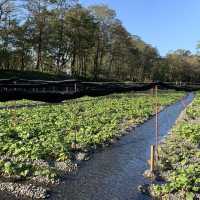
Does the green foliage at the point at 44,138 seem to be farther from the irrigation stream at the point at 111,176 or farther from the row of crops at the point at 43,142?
the irrigation stream at the point at 111,176

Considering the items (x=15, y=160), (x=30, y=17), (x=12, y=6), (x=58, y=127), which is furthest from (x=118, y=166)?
(x=30, y=17)

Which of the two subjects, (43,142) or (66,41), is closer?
(43,142)

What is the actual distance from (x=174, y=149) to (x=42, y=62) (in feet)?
249

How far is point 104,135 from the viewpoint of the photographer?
51.0ft

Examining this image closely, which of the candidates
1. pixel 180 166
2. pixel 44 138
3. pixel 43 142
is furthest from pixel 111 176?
pixel 44 138

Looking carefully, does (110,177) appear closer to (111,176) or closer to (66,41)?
(111,176)

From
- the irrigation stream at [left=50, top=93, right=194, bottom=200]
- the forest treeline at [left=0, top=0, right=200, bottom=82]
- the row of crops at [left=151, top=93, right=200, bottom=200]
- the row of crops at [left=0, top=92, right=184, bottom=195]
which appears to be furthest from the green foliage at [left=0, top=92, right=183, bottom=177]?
the forest treeline at [left=0, top=0, right=200, bottom=82]

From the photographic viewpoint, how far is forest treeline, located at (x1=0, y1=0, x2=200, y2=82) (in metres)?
70.6

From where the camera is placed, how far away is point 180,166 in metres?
11.4

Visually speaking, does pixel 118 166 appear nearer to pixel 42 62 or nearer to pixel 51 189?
pixel 51 189

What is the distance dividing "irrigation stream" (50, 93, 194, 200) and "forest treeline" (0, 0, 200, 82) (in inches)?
2033

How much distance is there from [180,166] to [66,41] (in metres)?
69.8

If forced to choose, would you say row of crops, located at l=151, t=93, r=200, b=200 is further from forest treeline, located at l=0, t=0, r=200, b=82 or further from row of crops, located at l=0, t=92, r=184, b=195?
forest treeline, located at l=0, t=0, r=200, b=82

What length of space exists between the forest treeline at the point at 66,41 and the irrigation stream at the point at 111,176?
169 ft
